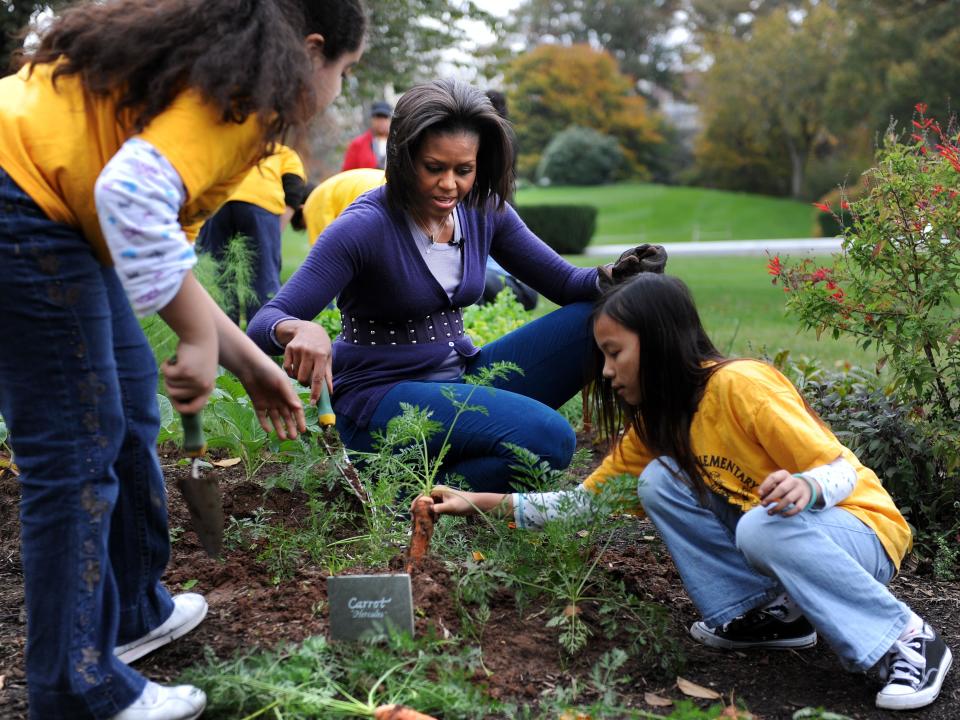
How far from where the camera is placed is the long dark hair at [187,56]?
1.62 m

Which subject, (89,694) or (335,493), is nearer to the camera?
(89,694)

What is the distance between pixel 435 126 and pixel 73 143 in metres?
1.34

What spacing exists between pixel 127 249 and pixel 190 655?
1.10 meters

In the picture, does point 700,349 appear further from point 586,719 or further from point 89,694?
point 89,694

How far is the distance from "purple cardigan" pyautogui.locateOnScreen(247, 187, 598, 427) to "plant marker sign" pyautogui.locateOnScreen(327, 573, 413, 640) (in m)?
0.86

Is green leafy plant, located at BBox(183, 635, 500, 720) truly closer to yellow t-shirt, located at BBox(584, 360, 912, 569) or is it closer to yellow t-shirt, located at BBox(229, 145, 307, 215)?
yellow t-shirt, located at BBox(584, 360, 912, 569)

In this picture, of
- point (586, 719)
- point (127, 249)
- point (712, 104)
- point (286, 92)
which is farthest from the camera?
point (712, 104)

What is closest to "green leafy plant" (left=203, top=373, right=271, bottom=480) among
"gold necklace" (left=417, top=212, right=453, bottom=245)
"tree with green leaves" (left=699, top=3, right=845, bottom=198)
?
"gold necklace" (left=417, top=212, right=453, bottom=245)

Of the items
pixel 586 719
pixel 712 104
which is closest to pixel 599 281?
pixel 586 719

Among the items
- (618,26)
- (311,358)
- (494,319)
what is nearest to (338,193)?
(494,319)

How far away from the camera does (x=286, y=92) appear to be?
1670 mm

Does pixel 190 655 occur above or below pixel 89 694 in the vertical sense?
below

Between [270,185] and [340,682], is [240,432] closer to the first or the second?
[340,682]

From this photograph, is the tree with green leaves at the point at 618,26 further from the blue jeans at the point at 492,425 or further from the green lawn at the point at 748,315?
the blue jeans at the point at 492,425
